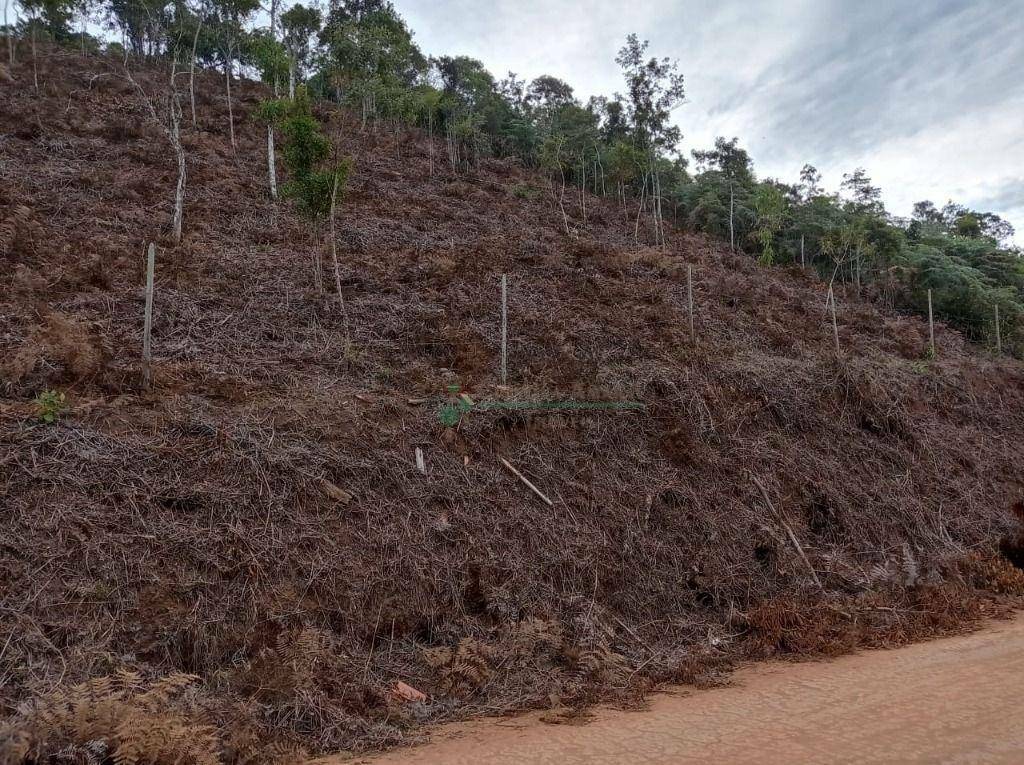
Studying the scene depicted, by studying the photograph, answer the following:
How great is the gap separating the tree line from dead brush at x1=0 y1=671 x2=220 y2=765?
11490 millimetres

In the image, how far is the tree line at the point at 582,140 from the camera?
17828 millimetres

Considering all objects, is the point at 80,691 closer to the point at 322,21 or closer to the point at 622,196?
the point at 322,21

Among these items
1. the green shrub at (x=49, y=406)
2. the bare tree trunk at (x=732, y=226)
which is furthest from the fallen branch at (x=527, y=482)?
the bare tree trunk at (x=732, y=226)

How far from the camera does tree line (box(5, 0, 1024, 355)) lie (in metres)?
17.8

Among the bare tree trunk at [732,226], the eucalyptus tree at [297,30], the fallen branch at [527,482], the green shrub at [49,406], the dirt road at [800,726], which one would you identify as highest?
the eucalyptus tree at [297,30]

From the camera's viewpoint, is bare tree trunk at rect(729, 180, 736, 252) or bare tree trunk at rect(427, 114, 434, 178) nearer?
bare tree trunk at rect(427, 114, 434, 178)

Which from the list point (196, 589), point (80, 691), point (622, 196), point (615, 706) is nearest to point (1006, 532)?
point (615, 706)

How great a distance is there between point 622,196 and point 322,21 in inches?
534

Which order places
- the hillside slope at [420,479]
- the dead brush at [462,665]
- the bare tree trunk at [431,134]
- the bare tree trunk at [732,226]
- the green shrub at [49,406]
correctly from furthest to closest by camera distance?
the bare tree trunk at [732,226] → the bare tree trunk at [431,134] → the green shrub at [49,406] → the dead brush at [462,665] → the hillside slope at [420,479]

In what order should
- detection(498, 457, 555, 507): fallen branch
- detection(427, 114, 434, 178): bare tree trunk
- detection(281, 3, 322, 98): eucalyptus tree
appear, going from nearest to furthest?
detection(498, 457, 555, 507): fallen branch, detection(281, 3, 322, 98): eucalyptus tree, detection(427, 114, 434, 178): bare tree trunk

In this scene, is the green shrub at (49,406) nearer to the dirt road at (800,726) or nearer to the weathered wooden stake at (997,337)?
the dirt road at (800,726)

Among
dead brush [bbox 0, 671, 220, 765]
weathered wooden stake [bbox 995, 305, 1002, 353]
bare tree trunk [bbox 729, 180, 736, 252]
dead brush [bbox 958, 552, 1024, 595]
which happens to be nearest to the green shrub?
dead brush [bbox 0, 671, 220, 765]

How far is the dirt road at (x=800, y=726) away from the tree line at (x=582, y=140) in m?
12.2

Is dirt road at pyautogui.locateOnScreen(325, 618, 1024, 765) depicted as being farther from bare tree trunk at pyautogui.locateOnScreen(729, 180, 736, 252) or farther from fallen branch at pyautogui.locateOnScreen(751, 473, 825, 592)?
bare tree trunk at pyautogui.locateOnScreen(729, 180, 736, 252)
